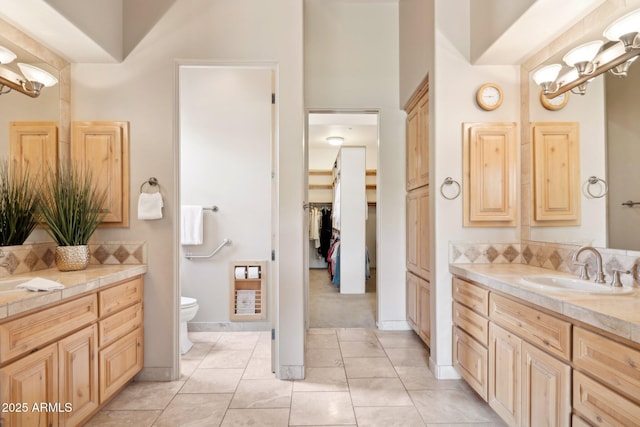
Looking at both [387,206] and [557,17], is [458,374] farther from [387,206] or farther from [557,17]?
[557,17]

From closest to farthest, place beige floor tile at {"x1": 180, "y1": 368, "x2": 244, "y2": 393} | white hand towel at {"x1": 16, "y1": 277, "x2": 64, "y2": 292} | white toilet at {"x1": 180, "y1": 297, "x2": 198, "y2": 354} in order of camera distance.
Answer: white hand towel at {"x1": 16, "y1": 277, "x2": 64, "y2": 292}, beige floor tile at {"x1": 180, "y1": 368, "x2": 244, "y2": 393}, white toilet at {"x1": 180, "y1": 297, "x2": 198, "y2": 354}

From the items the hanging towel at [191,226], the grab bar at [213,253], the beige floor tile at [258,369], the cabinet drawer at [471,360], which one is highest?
the hanging towel at [191,226]

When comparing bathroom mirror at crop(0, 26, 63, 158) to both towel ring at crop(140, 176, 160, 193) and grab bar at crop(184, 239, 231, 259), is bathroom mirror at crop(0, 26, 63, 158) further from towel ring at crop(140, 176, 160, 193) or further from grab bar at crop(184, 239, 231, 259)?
grab bar at crop(184, 239, 231, 259)

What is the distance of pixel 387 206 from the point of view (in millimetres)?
3535

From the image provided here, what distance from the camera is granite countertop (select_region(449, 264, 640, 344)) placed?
1.10 meters

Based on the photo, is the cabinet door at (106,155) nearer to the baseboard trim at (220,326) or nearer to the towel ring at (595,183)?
the baseboard trim at (220,326)

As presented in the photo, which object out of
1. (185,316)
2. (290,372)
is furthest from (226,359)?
(290,372)

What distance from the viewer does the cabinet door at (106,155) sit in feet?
7.80

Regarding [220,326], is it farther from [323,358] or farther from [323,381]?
[323,381]

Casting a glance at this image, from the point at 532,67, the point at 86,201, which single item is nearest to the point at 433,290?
the point at 532,67

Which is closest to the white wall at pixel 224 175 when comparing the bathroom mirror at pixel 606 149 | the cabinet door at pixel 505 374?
the cabinet door at pixel 505 374

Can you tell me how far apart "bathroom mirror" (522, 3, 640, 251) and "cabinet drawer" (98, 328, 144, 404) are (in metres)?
2.92

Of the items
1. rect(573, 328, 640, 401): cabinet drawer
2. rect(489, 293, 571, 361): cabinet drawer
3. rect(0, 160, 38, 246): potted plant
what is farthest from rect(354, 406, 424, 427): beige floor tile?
rect(0, 160, 38, 246): potted plant

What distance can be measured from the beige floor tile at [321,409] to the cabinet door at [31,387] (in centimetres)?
122
